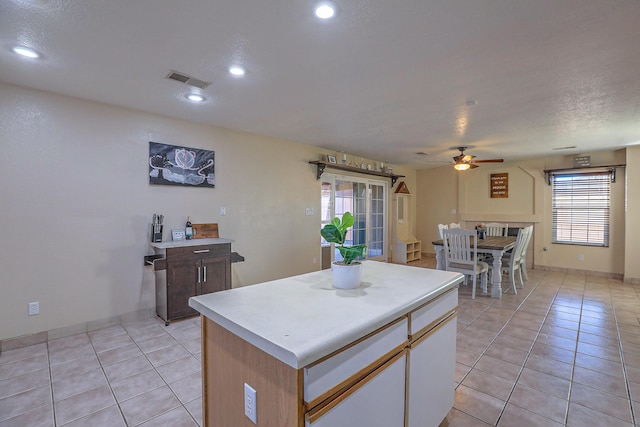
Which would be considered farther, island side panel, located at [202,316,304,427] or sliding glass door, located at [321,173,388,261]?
sliding glass door, located at [321,173,388,261]

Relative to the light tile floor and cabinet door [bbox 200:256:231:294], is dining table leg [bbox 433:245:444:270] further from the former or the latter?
cabinet door [bbox 200:256:231:294]

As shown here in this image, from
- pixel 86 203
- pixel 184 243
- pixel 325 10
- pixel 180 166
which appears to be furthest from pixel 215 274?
pixel 325 10

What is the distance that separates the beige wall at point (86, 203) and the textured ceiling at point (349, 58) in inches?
9.9

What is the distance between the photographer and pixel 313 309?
1182 millimetres

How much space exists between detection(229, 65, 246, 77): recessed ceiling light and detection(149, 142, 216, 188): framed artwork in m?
1.62

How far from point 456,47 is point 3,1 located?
2651 mm

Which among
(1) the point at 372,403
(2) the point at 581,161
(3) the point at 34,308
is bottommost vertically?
(3) the point at 34,308

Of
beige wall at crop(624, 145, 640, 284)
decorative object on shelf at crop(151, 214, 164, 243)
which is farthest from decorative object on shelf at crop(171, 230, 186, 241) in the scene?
beige wall at crop(624, 145, 640, 284)

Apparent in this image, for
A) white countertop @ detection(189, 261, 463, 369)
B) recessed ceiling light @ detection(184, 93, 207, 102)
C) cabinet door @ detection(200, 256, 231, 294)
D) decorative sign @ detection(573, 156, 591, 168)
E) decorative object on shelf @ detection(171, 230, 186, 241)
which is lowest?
cabinet door @ detection(200, 256, 231, 294)

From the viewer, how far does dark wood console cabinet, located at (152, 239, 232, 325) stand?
3.19 m

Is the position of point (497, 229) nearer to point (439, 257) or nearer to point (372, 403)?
point (439, 257)

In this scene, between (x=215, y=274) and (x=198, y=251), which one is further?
(x=215, y=274)

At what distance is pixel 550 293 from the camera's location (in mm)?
4457

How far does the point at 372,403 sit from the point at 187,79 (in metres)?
2.70
